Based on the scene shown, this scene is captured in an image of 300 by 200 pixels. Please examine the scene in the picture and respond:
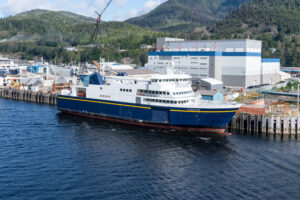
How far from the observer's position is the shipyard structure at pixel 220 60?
7619 cm

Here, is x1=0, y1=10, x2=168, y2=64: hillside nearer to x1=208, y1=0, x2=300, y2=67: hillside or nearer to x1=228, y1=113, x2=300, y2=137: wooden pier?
x1=208, y1=0, x2=300, y2=67: hillside

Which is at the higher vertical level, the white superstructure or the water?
the white superstructure

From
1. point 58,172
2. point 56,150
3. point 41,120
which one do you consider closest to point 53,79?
point 41,120

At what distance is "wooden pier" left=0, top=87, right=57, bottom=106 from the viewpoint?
225 feet

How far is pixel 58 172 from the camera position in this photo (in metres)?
29.5

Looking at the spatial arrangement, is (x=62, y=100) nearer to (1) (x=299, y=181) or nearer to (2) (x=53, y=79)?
(2) (x=53, y=79)

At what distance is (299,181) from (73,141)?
24.7 meters

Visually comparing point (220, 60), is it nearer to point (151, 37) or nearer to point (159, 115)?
point (159, 115)

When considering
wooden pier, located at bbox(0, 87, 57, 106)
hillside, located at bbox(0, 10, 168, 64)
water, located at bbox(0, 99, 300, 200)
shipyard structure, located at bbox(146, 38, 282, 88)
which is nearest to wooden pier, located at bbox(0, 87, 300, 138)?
water, located at bbox(0, 99, 300, 200)

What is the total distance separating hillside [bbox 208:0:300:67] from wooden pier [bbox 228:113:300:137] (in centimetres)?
8695

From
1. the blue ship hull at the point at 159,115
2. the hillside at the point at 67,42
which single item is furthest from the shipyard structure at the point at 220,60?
the hillside at the point at 67,42

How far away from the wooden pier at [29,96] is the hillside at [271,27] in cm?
8975

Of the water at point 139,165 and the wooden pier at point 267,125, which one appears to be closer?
the water at point 139,165

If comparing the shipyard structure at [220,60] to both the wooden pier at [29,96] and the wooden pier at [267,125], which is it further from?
the wooden pier at [267,125]
